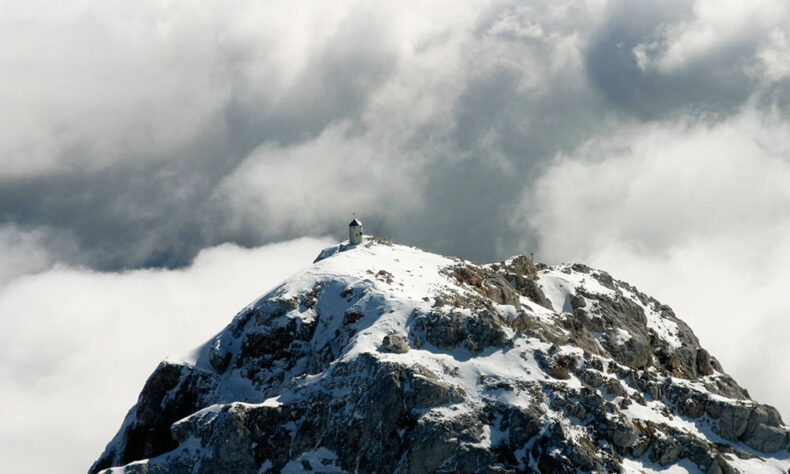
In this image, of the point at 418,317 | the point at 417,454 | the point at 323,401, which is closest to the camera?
the point at 417,454

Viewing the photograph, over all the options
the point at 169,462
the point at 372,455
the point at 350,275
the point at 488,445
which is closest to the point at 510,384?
the point at 488,445

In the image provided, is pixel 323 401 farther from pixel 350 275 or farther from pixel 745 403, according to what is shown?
pixel 745 403

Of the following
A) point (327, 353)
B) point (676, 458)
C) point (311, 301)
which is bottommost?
point (676, 458)

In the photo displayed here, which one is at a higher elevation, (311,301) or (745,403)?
(311,301)

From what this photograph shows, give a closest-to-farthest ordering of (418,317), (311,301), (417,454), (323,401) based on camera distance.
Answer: (417,454) → (323,401) → (418,317) → (311,301)

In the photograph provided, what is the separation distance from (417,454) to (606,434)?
1290 inches

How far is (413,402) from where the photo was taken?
506 feet

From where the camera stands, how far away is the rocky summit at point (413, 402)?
498 ft

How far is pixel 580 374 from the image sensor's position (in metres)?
166

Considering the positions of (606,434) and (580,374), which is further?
(580,374)

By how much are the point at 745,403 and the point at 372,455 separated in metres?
72.8

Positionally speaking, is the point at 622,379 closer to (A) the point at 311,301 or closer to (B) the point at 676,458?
(B) the point at 676,458

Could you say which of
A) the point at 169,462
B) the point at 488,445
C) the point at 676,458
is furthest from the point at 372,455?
the point at 676,458

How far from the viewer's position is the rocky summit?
152 meters
